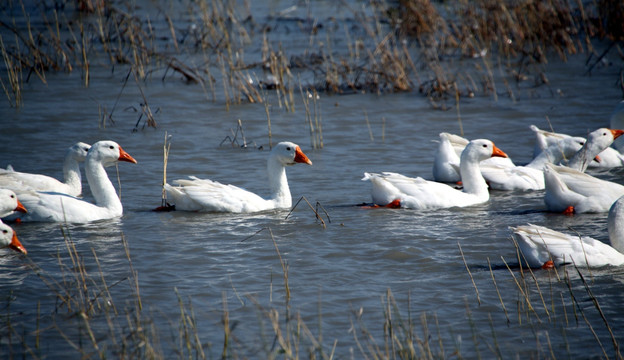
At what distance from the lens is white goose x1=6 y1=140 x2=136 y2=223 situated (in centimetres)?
801

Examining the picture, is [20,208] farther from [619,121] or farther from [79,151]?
[619,121]

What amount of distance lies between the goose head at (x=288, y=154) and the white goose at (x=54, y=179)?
2.20m

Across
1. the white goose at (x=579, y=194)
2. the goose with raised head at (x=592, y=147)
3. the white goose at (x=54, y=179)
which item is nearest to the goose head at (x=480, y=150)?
the white goose at (x=579, y=194)

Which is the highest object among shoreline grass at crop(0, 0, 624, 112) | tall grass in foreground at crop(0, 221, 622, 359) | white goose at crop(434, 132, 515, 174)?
shoreline grass at crop(0, 0, 624, 112)

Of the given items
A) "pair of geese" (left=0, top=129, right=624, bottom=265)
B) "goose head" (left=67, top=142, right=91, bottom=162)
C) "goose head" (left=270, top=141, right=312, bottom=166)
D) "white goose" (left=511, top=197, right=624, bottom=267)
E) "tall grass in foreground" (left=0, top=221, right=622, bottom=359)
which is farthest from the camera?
"goose head" (left=67, top=142, right=91, bottom=162)

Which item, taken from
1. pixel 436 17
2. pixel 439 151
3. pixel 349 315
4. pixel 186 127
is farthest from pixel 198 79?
pixel 349 315

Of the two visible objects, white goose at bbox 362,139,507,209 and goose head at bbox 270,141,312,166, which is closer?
white goose at bbox 362,139,507,209

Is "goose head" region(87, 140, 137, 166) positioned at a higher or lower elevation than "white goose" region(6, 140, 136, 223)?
higher

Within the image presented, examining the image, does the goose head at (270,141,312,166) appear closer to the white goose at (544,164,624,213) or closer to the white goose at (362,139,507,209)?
the white goose at (362,139,507,209)

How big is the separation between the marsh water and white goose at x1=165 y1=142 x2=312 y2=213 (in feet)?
0.60

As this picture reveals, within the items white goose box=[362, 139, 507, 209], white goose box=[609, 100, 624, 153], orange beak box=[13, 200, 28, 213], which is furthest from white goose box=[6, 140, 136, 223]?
white goose box=[609, 100, 624, 153]

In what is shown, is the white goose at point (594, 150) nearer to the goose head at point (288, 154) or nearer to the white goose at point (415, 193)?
the white goose at point (415, 193)

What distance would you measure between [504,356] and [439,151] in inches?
201

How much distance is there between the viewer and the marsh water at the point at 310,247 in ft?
17.8
